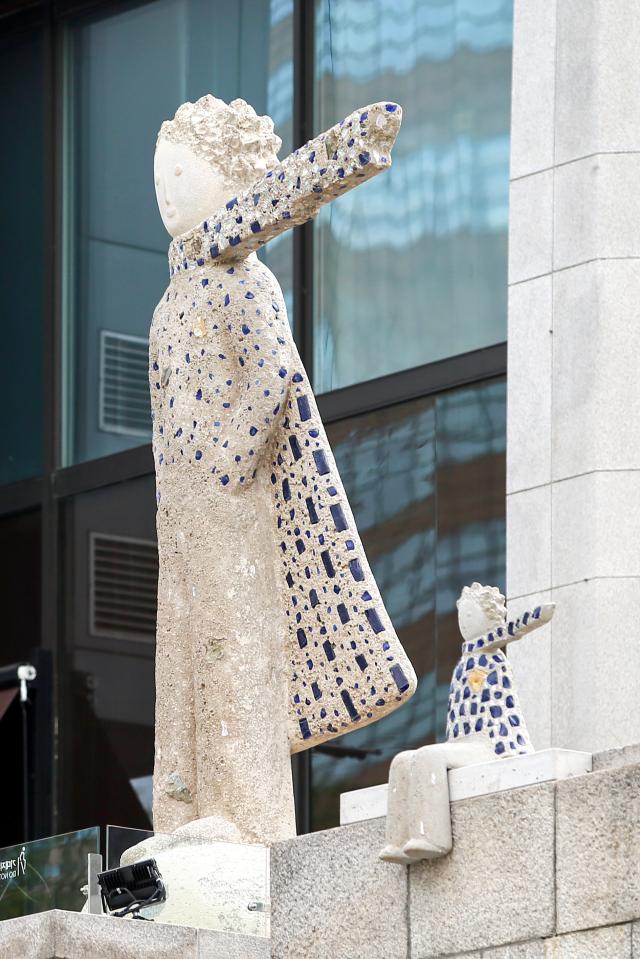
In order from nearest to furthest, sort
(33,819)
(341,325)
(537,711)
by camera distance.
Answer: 1. (537,711)
2. (341,325)
3. (33,819)

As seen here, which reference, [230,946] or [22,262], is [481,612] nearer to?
[230,946]

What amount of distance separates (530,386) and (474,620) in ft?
14.4

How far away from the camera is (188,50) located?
20.4 meters

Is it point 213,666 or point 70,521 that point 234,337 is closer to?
point 213,666

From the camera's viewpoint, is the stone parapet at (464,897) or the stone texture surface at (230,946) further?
the stone texture surface at (230,946)

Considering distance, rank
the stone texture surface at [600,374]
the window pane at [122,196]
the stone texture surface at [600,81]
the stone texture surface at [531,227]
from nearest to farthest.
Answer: the stone texture surface at [600,374], the stone texture surface at [600,81], the stone texture surface at [531,227], the window pane at [122,196]

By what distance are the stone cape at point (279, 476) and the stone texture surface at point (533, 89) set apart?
12.8 ft

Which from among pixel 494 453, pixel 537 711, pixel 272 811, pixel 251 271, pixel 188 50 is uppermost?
pixel 188 50

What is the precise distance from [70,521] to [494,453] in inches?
193

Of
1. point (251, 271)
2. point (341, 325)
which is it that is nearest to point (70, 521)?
point (341, 325)

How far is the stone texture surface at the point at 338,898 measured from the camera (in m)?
9.12

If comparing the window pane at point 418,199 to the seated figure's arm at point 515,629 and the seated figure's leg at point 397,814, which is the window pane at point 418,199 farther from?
the seated figure's leg at point 397,814

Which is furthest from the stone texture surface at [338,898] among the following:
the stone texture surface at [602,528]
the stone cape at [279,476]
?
the stone texture surface at [602,528]

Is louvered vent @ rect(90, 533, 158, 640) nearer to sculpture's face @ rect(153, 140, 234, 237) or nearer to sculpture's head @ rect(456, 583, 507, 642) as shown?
sculpture's face @ rect(153, 140, 234, 237)
